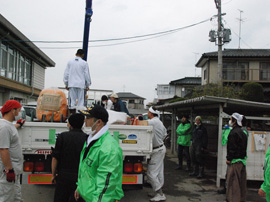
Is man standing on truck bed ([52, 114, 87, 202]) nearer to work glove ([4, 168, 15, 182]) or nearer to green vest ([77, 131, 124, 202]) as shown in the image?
work glove ([4, 168, 15, 182])

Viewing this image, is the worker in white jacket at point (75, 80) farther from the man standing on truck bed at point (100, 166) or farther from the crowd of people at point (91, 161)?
the man standing on truck bed at point (100, 166)

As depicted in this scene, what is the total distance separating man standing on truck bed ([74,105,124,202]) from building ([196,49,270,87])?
1049 inches

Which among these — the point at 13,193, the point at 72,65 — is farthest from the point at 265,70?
the point at 13,193

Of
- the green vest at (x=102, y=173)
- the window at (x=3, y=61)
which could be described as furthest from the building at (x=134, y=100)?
the green vest at (x=102, y=173)

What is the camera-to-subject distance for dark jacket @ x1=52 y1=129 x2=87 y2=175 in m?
3.81

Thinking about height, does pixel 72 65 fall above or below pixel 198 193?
above

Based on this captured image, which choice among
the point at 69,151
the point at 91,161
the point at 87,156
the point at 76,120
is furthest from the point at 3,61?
the point at 91,161

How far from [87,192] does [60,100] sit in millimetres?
3477

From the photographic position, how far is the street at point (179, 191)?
6.24 metres

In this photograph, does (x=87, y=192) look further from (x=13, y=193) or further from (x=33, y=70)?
(x=33, y=70)

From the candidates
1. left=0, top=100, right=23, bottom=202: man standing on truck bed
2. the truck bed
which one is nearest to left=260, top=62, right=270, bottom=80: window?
the truck bed

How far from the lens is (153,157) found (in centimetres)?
600

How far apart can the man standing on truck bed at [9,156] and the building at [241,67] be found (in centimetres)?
2585

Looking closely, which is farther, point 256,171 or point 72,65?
point 256,171
